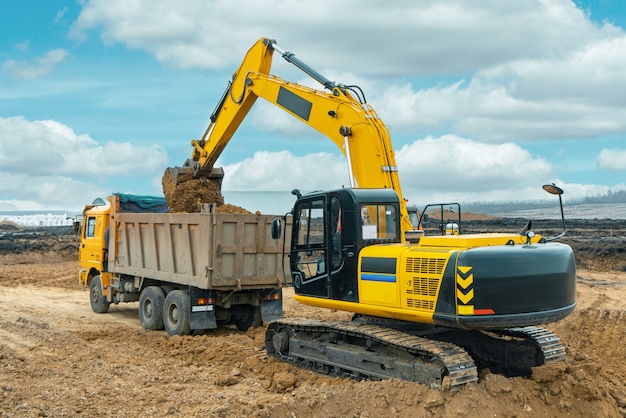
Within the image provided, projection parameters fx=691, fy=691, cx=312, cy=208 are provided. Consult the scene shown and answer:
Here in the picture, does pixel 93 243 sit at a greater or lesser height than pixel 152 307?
greater

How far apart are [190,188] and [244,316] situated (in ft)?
13.3

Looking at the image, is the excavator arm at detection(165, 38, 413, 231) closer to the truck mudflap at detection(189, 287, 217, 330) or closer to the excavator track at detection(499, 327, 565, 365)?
the excavator track at detection(499, 327, 565, 365)

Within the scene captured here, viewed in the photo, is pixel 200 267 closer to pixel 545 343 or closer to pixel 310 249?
pixel 310 249

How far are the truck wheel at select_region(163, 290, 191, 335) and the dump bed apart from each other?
0.92 ft

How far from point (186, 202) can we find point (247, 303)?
3.88m

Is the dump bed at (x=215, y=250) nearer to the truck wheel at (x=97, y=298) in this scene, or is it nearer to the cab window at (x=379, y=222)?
the truck wheel at (x=97, y=298)

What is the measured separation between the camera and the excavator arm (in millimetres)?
11406

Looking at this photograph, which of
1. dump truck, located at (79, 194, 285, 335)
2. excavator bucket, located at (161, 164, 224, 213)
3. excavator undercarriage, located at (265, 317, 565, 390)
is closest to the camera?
excavator undercarriage, located at (265, 317, 565, 390)

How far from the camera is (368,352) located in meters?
8.88

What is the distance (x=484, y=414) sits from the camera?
747 cm

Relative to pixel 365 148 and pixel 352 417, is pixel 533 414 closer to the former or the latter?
pixel 352 417

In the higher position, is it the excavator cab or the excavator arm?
the excavator arm

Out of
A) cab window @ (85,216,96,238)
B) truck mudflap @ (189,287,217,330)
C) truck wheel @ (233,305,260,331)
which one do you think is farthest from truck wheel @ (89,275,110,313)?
truck mudflap @ (189,287,217,330)

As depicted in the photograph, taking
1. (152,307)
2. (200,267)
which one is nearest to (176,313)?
(152,307)
